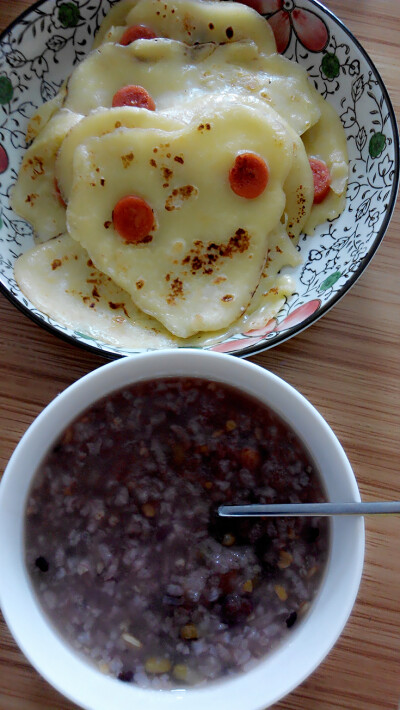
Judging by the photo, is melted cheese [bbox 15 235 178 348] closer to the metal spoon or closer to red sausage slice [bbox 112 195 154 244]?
red sausage slice [bbox 112 195 154 244]

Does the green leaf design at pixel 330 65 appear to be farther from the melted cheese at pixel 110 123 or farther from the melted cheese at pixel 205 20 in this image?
the melted cheese at pixel 110 123

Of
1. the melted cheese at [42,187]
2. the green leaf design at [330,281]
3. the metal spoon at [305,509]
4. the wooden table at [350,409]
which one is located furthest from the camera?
the melted cheese at [42,187]

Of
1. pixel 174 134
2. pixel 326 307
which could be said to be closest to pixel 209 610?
pixel 326 307

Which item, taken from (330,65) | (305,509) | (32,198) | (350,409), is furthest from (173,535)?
(330,65)

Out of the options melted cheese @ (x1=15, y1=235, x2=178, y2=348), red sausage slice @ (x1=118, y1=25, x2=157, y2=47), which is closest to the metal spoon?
melted cheese @ (x1=15, y1=235, x2=178, y2=348)

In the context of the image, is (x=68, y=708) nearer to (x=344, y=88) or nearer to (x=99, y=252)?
(x=99, y=252)

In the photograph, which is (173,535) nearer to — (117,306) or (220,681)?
(220,681)

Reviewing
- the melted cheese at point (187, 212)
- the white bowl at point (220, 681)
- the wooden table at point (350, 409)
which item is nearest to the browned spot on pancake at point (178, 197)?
the melted cheese at point (187, 212)

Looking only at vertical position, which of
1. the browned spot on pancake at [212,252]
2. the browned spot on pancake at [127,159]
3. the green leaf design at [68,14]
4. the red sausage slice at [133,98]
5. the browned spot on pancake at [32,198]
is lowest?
the browned spot on pancake at [212,252]
